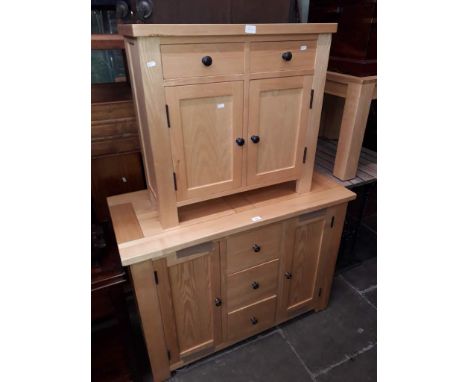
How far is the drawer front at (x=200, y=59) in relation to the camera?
3.20 ft

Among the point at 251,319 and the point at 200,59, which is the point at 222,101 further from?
the point at 251,319

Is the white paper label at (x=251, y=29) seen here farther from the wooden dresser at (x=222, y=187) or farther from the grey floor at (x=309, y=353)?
the grey floor at (x=309, y=353)

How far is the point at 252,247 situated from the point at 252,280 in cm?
21

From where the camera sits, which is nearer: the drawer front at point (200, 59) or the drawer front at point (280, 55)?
the drawer front at point (200, 59)

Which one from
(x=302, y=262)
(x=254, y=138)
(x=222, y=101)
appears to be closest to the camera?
(x=222, y=101)

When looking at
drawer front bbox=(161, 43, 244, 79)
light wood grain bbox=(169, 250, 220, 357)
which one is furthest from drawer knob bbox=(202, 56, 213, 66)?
light wood grain bbox=(169, 250, 220, 357)

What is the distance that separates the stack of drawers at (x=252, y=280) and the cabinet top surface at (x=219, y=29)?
0.77 metres

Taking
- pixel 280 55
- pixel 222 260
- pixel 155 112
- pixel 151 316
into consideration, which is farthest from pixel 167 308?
pixel 280 55

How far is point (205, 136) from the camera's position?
1.15m

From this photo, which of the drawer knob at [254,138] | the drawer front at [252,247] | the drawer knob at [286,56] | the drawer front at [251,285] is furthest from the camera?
the drawer front at [251,285]

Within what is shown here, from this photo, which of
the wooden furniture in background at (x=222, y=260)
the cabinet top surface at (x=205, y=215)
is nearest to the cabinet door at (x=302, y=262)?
the wooden furniture in background at (x=222, y=260)

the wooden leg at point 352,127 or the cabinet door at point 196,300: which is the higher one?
the wooden leg at point 352,127

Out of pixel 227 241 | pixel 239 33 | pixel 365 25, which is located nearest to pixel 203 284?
pixel 227 241

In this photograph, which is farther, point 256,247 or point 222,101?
point 256,247
